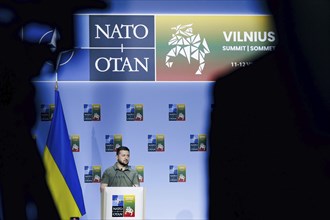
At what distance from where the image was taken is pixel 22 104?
6.84 m

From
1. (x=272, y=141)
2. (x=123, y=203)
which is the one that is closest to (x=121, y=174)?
(x=123, y=203)

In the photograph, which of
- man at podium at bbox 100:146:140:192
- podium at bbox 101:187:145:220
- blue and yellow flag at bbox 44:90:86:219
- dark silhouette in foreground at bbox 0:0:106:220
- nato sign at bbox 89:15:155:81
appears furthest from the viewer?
nato sign at bbox 89:15:155:81

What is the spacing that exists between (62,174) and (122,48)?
1.61 m

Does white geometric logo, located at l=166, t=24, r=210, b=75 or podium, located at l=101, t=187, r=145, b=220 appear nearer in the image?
podium, located at l=101, t=187, r=145, b=220

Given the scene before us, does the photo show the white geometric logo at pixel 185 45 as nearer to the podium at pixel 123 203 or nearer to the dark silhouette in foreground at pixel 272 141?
the dark silhouette in foreground at pixel 272 141

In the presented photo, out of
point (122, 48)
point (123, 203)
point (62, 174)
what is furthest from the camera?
point (122, 48)

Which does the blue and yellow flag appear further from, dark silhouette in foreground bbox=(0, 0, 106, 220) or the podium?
the podium

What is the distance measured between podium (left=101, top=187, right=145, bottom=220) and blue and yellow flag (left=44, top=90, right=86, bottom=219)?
108 cm

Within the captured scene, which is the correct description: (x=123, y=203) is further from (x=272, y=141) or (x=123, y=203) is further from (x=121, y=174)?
(x=272, y=141)

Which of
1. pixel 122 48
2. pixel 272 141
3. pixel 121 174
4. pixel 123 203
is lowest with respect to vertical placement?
pixel 123 203

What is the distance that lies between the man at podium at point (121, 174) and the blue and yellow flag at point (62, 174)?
0.32 metres

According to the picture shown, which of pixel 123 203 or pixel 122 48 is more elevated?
pixel 122 48

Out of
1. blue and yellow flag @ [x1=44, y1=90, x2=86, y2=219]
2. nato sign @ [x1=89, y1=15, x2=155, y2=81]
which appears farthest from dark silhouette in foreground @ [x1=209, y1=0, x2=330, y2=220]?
blue and yellow flag @ [x1=44, y1=90, x2=86, y2=219]

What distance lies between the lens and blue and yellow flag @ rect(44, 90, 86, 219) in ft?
20.6
